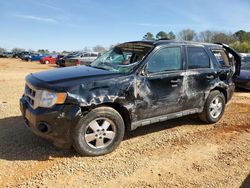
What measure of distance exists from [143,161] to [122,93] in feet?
3.60

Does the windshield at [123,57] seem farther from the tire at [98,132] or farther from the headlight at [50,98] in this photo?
the headlight at [50,98]

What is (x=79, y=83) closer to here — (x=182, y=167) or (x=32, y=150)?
(x=32, y=150)

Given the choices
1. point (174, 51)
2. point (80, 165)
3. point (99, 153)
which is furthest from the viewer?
point (174, 51)

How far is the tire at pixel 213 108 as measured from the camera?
5656 mm

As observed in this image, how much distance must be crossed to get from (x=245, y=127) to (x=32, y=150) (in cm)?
434

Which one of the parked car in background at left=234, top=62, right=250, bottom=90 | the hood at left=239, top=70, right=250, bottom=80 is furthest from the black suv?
the hood at left=239, top=70, right=250, bottom=80

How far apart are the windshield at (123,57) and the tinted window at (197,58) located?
0.93 m

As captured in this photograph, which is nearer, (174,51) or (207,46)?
(174,51)

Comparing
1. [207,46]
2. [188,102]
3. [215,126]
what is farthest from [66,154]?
[207,46]

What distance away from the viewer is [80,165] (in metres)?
3.90

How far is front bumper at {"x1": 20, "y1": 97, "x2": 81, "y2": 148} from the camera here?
150 inches

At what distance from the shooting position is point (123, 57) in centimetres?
505

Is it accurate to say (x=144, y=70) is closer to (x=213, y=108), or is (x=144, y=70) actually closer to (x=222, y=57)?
(x=213, y=108)

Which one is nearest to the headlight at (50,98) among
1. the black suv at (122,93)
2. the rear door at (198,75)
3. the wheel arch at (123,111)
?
the black suv at (122,93)
